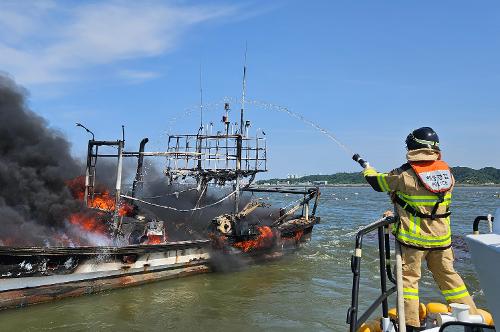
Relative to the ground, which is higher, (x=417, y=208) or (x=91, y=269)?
(x=417, y=208)

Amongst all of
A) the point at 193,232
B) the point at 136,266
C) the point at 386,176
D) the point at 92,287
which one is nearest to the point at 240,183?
the point at 193,232

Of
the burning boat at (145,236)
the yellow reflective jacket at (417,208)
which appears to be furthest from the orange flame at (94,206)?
the yellow reflective jacket at (417,208)

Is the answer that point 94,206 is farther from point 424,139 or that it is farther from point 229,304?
point 424,139

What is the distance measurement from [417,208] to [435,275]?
0.79 meters

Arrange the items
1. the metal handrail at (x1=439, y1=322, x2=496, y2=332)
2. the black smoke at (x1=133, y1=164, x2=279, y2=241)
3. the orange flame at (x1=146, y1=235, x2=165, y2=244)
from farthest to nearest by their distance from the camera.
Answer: the black smoke at (x1=133, y1=164, x2=279, y2=241), the orange flame at (x1=146, y1=235, x2=165, y2=244), the metal handrail at (x1=439, y1=322, x2=496, y2=332)

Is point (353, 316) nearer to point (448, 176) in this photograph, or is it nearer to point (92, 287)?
point (448, 176)

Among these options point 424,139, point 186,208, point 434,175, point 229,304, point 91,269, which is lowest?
point 229,304

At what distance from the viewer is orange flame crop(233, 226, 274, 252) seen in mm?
14180

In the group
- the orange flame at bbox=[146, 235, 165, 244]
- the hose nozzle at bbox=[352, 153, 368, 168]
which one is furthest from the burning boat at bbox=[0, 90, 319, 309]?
the hose nozzle at bbox=[352, 153, 368, 168]

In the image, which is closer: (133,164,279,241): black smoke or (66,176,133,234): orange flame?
(66,176,133,234): orange flame

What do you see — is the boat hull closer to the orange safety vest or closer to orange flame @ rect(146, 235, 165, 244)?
orange flame @ rect(146, 235, 165, 244)

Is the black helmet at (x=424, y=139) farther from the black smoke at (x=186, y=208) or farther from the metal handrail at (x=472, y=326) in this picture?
the black smoke at (x=186, y=208)

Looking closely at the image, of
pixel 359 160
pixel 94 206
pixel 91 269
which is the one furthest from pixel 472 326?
pixel 94 206

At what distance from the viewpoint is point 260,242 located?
14828 millimetres
